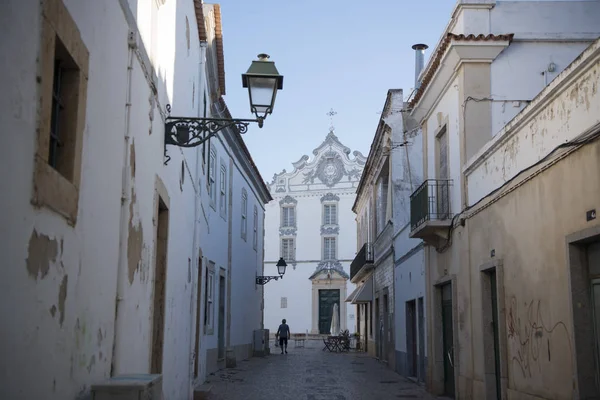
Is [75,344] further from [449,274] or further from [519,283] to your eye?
[449,274]

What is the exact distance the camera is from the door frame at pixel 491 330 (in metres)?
10.4

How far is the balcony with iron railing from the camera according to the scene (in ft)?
44.5

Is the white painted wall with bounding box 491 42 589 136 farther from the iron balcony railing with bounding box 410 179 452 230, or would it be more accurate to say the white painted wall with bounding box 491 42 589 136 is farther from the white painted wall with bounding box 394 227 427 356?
the white painted wall with bounding box 394 227 427 356

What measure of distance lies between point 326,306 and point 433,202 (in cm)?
3480

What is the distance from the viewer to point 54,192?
408cm

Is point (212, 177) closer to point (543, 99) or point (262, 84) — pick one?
point (262, 84)

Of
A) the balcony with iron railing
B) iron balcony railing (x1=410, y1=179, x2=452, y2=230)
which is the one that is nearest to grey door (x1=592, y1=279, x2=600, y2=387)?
the balcony with iron railing

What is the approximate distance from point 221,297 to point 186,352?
395 inches

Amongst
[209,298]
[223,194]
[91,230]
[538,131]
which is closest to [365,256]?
[223,194]

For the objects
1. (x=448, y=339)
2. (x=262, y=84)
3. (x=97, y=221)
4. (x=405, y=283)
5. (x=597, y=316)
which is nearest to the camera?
(x=97, y=221)

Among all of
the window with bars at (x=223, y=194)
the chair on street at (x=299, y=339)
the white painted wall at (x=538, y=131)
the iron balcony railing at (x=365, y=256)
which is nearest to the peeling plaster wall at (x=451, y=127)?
the white painted wall at (x=538, y=131)

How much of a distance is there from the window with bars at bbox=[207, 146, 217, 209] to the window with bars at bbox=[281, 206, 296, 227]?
30.5 m

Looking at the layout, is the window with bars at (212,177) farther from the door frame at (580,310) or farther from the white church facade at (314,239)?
the white church facade at (314,239)

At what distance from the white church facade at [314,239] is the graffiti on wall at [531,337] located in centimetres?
3765
